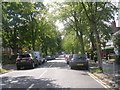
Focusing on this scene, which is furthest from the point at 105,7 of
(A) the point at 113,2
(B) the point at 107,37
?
(B) the point at 107,37

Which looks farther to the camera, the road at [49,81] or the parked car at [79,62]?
the parked car at [79,62]

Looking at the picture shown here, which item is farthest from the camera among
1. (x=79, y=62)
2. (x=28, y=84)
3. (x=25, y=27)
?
(x=25, y=27)

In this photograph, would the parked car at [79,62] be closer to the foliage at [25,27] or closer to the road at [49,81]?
the road at [49,81]

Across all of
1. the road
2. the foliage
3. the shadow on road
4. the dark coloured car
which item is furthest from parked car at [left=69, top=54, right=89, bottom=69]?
the foliage

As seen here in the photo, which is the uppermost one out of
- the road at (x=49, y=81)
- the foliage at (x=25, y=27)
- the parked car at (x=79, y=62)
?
the foliage at (x=25, y=27)

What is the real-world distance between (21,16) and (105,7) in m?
29.8

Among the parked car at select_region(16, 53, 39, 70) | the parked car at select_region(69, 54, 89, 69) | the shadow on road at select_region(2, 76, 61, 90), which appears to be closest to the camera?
the shadow on road at select_region(2, 76, 61, 90)

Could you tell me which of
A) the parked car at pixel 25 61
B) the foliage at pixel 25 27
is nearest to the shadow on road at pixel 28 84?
the parked car at pixel 25 61

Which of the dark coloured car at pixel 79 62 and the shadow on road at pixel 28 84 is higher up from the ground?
the dark coloured car at pixel 79 62

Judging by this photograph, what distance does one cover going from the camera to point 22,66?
34875 mm

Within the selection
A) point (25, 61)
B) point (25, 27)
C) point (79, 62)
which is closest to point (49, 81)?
point (79, 62)

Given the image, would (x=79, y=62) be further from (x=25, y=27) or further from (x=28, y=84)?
Result: (x=25, y=27)

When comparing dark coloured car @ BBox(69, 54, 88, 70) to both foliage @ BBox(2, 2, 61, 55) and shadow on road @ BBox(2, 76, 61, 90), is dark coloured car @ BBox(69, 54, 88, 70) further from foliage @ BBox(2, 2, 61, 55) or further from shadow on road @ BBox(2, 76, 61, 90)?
foliage @ BBox(2, 2, 61, 55)

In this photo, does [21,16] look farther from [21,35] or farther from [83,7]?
[83,7]
